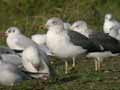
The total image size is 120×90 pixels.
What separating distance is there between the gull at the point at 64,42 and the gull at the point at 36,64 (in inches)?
47.4

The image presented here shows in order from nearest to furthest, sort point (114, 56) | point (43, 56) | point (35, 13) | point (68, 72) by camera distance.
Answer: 1. point (43, 56)
2. point (68, 72)
3. point (114, 56)
4. point (35, 13)

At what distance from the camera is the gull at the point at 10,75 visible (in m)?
11.6

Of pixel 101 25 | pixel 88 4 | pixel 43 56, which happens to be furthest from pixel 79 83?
pixel 88 4

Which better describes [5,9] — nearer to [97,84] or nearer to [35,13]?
[35,13]

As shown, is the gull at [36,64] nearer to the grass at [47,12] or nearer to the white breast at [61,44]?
the white breast at [61,44]

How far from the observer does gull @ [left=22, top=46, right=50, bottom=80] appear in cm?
1194

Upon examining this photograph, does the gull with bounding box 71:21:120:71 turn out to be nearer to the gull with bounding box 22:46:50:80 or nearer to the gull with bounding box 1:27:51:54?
the gull with bounding box 1:27:51:54

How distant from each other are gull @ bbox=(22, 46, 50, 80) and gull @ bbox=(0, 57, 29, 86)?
237 millimetres

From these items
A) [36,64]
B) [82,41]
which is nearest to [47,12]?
[82,41]

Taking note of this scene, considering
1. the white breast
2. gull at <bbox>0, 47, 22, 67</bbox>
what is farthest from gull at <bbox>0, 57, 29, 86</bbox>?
the white breast

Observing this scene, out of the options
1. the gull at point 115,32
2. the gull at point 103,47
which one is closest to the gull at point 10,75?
the gull at point 103,47

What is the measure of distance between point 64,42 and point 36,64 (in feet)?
5.76

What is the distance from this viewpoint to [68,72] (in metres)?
13.7

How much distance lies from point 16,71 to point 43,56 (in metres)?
0.97
